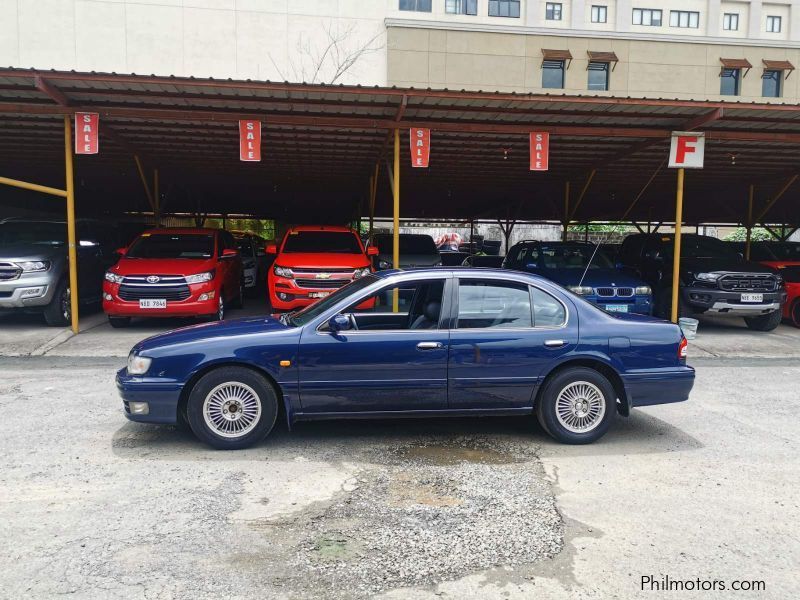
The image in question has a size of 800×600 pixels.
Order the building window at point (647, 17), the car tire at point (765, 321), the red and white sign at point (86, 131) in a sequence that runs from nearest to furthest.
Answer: the red and white sign at point (86, 131) → the car tire at point (765, 321) → the building window at point (647, 17)

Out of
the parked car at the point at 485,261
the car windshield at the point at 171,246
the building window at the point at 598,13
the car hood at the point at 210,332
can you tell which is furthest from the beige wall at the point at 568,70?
the car hood at the point at 210,332

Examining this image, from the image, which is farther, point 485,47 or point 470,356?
point 485,47

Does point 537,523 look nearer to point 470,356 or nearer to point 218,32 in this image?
point 470,356

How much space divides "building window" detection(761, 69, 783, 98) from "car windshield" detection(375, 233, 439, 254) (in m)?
30.4

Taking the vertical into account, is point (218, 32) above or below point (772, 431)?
above

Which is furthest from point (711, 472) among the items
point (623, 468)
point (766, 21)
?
point (766, 21)

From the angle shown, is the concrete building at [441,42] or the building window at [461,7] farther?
the building window at [461,7]

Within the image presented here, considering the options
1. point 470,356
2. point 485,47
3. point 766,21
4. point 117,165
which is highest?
point 766,21

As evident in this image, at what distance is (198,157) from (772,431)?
11854 mm

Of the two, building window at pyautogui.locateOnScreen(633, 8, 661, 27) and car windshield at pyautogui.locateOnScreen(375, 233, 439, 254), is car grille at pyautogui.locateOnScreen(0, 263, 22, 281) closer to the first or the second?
car windshield at pyautogui.locateOnScreen(375, 233, 439, 254)

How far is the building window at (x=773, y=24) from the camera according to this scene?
35469 millimetres

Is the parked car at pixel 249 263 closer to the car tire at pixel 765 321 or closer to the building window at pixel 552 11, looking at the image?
the car tire at pixel 765 321

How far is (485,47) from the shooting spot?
32.4 m

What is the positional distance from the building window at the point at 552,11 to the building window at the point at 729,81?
33.1 feet
